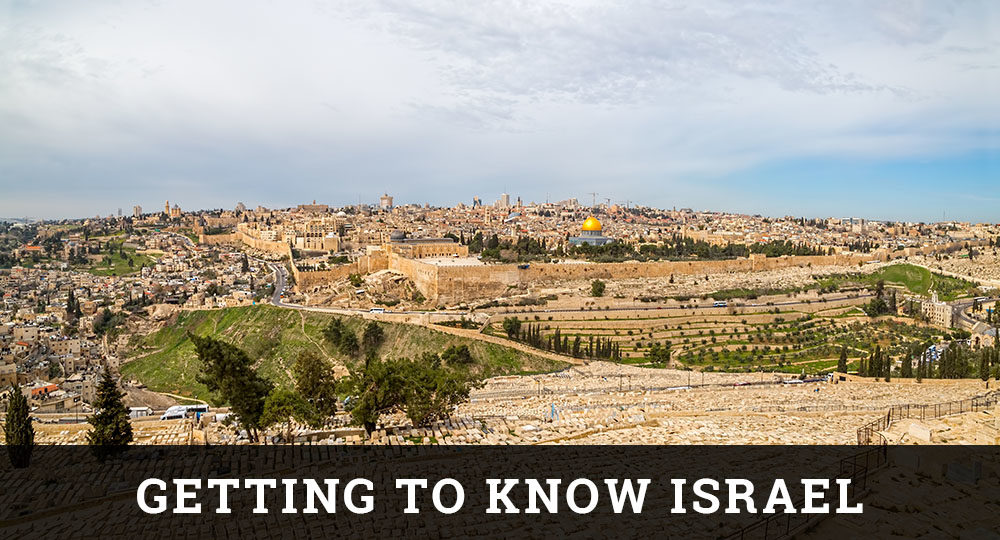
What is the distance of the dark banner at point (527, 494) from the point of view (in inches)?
317

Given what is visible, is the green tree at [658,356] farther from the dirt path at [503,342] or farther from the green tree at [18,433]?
the green tree at [18,433]

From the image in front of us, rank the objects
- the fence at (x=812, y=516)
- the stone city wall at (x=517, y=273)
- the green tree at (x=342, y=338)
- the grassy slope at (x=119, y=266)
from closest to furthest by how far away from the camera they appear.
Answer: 1. the fence at (x=812, y=516)
2. the green tree at (x=342, y=338)
3. the stone city wall at (x=517, y=273)
4. the grassy slope at (x=119, y=266)

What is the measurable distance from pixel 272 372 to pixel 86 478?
17.3 metres

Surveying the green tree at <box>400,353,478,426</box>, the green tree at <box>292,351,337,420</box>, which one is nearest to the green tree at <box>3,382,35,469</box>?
the green tree at <box>292,351,337,420</box>

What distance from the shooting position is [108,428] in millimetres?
14016

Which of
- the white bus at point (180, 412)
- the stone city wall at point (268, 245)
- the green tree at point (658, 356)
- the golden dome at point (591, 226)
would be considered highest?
the golden dome at point (591, 226)

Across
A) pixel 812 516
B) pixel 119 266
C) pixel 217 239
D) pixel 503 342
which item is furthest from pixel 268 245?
pixel 812 516

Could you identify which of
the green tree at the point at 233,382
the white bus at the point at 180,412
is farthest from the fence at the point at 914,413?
the white bus at the point at 180,412

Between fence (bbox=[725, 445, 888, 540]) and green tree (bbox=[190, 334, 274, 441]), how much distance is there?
36.3 ft

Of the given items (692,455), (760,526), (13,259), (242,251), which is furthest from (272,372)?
(13,259)

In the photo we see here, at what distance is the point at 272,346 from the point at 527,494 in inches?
997

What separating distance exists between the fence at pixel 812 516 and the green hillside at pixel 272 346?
60.8 feet

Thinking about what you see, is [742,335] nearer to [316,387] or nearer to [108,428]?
[316,387]

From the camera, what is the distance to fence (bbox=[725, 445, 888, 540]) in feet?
24.1
